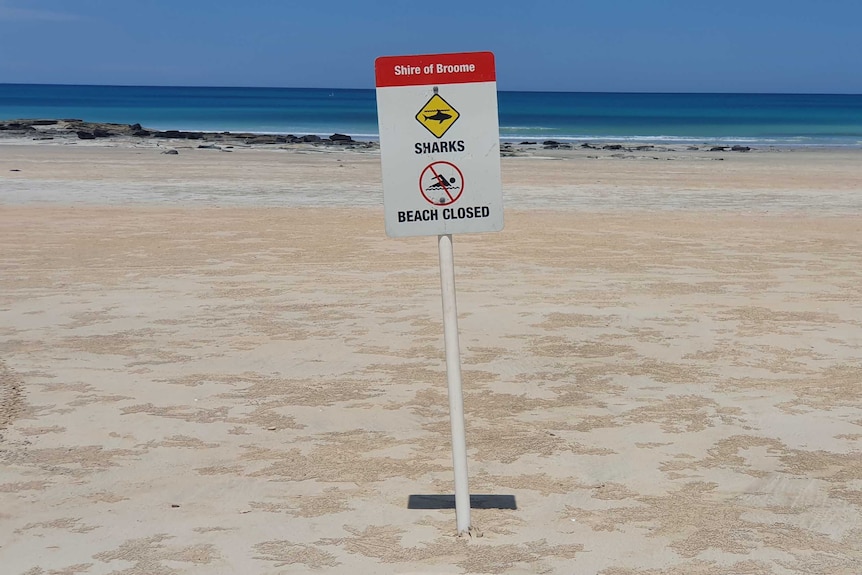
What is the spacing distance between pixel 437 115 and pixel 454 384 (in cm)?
126

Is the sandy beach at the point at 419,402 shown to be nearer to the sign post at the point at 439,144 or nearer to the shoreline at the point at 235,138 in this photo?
the sign post at the point at 439,144

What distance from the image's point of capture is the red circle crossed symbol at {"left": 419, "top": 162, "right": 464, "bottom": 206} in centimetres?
461

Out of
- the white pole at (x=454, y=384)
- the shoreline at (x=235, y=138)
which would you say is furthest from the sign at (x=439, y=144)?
the shoreline at (x=235, y=138)

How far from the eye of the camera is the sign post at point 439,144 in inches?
179

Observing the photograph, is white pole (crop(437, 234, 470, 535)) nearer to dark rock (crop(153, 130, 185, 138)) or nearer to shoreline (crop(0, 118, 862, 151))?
shoreline (crop(0, 118, 862, 151))

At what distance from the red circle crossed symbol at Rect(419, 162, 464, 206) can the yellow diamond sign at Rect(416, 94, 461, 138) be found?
6.5 inches

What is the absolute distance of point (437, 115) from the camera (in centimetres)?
458

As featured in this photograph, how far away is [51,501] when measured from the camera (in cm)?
534

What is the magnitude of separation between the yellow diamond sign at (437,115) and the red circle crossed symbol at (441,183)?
0.16 m

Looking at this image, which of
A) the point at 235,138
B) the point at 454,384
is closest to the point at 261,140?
the point at 235,138

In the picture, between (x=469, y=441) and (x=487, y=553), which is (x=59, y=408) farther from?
(x=487, y=553)

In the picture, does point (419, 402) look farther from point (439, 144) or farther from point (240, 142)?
point (240, 142)

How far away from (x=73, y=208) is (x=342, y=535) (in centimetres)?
1516

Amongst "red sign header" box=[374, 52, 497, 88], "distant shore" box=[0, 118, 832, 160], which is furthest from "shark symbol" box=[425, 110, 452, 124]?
"distant shore" box=[0, 118, 832, 160]
